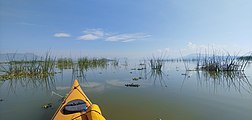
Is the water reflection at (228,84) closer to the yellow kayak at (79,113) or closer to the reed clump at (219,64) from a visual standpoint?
the reed clump at (219,64)

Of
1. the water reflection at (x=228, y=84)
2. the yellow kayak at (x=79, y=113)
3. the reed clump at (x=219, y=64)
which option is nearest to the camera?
the yellow kayak at (x=79, y=113)

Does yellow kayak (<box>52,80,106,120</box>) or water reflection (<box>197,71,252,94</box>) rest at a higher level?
yellow kayak (<box>52,80,106,120</box>)

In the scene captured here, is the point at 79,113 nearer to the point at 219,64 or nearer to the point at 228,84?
the point at 228,84

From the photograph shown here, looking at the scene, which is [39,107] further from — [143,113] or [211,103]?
[211,103]

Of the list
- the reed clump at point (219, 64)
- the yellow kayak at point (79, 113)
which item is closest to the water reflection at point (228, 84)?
the reed clump at point (219, 64)

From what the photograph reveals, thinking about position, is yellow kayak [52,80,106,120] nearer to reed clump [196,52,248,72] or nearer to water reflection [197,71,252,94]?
water reflection [197,71,252,94]

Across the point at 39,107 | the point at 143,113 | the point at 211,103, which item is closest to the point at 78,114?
the point at 143,113

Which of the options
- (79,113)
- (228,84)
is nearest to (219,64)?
(228,84)

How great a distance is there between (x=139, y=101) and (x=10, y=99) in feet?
17.4

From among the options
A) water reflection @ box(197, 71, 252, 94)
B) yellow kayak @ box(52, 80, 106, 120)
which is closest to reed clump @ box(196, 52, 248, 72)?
water reflection @ box(197, 71, 252, 94)

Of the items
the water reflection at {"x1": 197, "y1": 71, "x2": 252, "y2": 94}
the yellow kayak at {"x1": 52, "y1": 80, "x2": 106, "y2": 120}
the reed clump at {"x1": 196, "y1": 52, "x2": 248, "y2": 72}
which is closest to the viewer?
the yellow kayak at {"x1": 52, "y1": 80, "x2": 106, "y2": 120}

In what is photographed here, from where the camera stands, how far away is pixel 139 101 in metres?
5.87

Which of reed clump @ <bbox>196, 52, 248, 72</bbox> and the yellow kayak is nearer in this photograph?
the yellow kayak

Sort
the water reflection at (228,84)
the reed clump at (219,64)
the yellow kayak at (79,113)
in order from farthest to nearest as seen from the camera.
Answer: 1. the reed clump at (219,64)
2. the water reflection at (228,84)
3. the yellow kayak at (79,113)
